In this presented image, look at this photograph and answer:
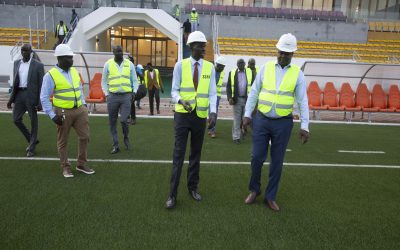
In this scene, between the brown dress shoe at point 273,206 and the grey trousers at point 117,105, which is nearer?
the brown dress shoe at point 273,206

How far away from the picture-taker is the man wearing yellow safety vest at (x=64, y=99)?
17.8 ft

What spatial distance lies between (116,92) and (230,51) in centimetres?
1782

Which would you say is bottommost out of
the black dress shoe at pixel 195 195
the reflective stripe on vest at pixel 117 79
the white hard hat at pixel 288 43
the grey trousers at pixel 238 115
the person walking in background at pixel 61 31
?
the black dress shoe at pixel 195 195

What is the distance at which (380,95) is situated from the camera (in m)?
13.3

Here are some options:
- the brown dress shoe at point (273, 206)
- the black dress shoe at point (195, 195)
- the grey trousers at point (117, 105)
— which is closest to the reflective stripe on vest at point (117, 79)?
the grey trousers at point (117, 105)

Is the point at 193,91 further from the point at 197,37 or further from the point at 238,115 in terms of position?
the point at 238,115

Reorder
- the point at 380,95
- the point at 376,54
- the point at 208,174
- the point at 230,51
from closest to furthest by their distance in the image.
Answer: the point at 208,174, the point at 380,95, the point at 230,51, the point at 376,54

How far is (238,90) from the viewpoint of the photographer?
876 cm

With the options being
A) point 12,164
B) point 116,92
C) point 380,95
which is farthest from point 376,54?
point 12,164

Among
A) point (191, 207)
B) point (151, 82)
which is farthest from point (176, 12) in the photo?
point (191, 207)

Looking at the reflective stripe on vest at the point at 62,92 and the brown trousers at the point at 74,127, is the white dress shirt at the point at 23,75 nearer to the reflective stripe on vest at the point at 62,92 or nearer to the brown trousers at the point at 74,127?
the reflective stripe on vest at the point at 62,92

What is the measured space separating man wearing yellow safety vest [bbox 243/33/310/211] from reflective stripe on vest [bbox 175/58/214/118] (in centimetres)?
64

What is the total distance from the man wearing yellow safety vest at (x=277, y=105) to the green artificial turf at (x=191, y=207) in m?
0.65

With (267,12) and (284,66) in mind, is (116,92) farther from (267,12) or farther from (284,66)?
(267,12)
